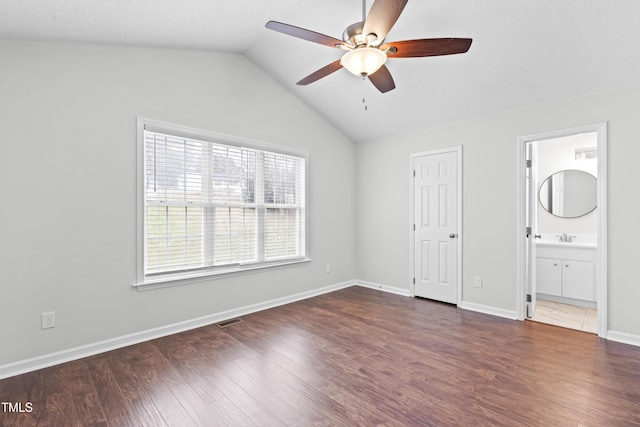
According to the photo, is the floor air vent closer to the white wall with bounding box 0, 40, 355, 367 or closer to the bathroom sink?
the white wall with bounding box 0, 40, 355, 367

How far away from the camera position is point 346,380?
7.42ft

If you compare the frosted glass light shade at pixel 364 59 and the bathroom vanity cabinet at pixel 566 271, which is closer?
the frosted glass light shade at pixel 364 59

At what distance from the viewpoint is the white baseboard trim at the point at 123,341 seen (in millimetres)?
2377

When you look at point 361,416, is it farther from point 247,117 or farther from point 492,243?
point 247,117

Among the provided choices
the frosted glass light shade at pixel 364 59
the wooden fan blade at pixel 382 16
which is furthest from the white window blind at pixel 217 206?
the wooden fan blade at pixel 382 16

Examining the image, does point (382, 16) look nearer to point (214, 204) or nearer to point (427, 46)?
point (427, 46)

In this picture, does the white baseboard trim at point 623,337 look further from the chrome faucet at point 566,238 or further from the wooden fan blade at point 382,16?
the wooden fan blade at point 382,16

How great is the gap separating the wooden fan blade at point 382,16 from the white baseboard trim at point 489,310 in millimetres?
3395

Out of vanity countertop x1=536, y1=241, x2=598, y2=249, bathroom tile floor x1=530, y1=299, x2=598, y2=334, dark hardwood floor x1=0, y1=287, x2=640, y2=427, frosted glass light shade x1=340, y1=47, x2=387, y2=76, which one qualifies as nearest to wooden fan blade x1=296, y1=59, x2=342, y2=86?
frosted glass light shade x1=340, y1=47, x2=387, y2=76

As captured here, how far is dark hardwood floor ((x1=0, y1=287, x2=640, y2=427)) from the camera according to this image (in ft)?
6.12

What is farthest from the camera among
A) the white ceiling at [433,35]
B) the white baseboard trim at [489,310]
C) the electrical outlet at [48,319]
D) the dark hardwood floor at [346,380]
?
the white baseboard trim at [489,310]

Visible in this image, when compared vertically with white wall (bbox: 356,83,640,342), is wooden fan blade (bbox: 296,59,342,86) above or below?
above

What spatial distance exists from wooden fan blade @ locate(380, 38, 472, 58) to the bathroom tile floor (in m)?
3.25

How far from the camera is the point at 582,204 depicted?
447 centimetres
